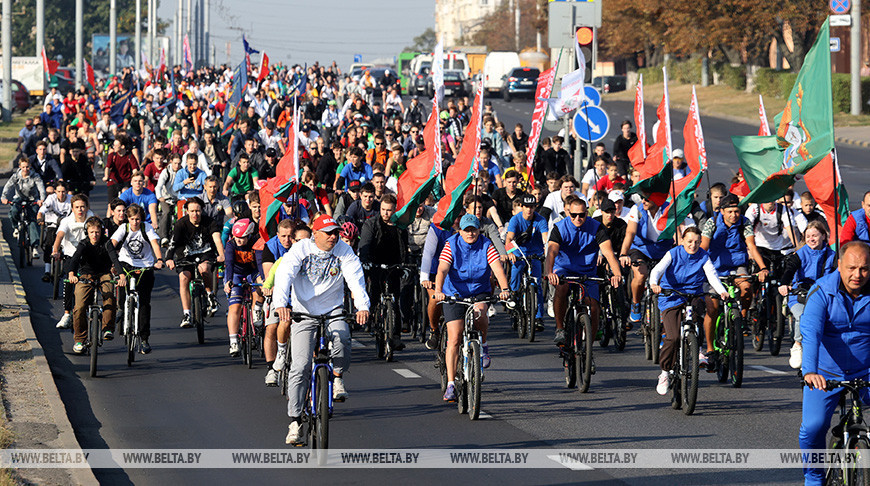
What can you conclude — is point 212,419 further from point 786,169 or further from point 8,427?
point 786,169

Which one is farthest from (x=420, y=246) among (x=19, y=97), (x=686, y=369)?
(x=19, y=97)

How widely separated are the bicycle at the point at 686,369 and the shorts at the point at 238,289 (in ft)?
14.7

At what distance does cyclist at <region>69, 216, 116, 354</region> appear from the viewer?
13781mm

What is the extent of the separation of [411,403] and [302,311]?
7.97 feet

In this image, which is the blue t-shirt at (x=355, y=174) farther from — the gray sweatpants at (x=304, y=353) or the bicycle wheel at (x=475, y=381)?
the gray sweatpants at (x=304, y=353)

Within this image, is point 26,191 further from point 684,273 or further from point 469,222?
point 684,273

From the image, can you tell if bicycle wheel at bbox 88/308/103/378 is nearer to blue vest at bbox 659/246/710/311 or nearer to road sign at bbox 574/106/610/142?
blue vest at bbox 659/246/710/311

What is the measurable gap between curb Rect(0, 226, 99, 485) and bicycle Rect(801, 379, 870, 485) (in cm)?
421

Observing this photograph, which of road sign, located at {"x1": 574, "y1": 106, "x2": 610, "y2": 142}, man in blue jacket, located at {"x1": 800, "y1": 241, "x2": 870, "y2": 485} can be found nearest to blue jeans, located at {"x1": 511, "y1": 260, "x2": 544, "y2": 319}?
road sign, located at {"x1": 574, "y1": 106, "x2": 610, "y2": 142}

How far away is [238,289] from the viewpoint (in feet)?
46.5

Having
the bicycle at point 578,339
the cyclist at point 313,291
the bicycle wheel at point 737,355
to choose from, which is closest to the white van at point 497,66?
the bicycle at point 578,339

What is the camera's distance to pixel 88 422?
1115 centimetres

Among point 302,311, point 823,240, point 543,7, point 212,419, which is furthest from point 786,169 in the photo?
point 543,7

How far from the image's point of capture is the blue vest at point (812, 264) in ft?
43.6
